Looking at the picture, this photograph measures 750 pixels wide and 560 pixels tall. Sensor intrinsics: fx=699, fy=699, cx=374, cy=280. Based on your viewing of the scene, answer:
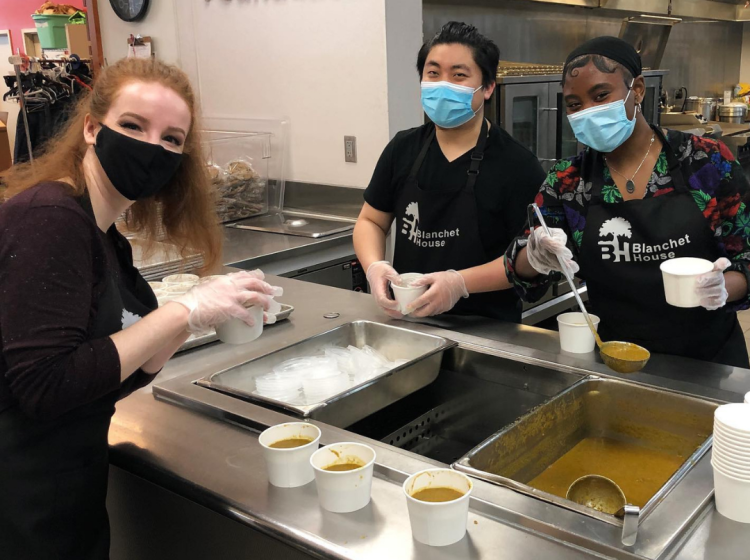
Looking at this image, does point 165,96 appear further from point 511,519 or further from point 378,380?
point 511,519

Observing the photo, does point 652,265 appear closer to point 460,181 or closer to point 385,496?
point 460,181

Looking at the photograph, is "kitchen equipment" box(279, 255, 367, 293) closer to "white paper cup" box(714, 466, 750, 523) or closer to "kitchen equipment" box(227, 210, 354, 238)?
"kitchen equipment" box(227, 210, 354, 238)

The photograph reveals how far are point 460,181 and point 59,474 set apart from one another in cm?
143

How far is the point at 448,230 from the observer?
2211 millimetres

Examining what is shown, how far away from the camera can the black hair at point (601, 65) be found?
168 cm

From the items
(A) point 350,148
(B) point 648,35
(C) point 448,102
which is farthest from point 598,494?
(B) point 648,35

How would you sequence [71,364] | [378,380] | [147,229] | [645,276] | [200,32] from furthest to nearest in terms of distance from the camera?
[200,32] < [645,276] < [378,380] < [147,229] < [71,364]

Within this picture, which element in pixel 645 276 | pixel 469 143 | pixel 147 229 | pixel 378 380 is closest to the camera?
pixel 147 229

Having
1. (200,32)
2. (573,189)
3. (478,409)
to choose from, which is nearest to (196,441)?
(478,409)

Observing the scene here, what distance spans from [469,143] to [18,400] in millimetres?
1531

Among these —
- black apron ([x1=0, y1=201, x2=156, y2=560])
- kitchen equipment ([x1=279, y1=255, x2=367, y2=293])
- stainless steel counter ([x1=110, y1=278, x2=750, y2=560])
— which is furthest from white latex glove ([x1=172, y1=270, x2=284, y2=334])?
kitchen equipment ([x1=279, y1=255, x2=367, y2=293])

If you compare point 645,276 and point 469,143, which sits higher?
point 469,143

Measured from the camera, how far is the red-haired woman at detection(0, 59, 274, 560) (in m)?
1.07

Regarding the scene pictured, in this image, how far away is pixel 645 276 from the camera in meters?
1.74
